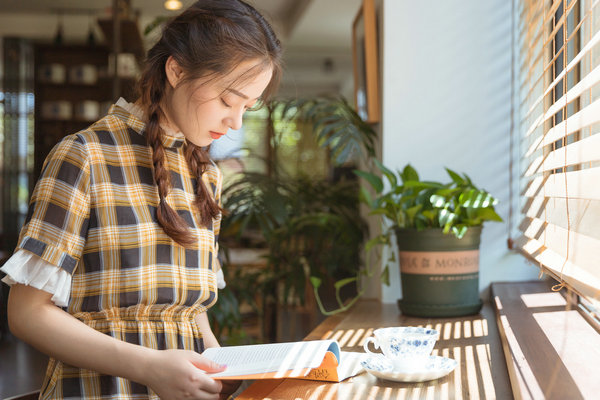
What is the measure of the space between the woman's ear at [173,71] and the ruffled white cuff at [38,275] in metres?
0.42

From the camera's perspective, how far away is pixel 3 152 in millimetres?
6105

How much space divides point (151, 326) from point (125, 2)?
4.01 m

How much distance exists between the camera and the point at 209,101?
1206 millimetres

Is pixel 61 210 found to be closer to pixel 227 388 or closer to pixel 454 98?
pixel 227 388

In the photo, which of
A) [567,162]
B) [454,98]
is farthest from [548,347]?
[454,98]

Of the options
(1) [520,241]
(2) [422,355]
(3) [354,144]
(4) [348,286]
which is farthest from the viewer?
(4) [348,286]

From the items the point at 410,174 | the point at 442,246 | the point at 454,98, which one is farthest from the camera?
the point at 454,98

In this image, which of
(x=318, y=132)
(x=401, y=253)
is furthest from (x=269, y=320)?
(x=401, y=253)

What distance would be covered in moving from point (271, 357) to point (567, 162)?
630 mm

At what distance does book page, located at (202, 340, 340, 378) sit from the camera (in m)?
1.03

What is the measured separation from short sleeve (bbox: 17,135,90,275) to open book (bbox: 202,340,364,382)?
321 millimetres

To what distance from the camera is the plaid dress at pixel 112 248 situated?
108 cm

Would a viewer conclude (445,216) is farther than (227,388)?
Yes

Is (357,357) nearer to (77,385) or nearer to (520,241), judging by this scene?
(77,385)
